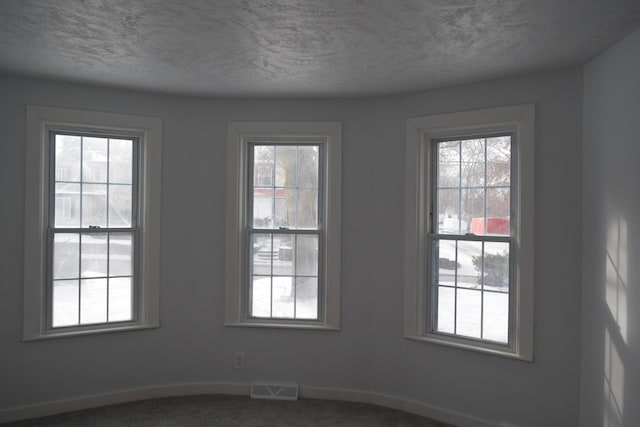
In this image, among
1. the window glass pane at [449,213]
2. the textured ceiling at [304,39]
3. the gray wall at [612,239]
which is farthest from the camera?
the window glass pane at [449,213]

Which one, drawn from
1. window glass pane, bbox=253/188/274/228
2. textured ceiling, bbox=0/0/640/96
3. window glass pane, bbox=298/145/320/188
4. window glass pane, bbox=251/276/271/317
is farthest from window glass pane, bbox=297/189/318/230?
textured ceiling, bbox=0/0/640/96

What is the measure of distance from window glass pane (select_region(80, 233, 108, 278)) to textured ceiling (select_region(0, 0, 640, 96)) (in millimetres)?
1280

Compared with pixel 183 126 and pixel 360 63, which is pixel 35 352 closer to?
pixel 183 126

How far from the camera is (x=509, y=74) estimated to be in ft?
11.6

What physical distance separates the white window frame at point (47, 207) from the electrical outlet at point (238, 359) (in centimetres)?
75

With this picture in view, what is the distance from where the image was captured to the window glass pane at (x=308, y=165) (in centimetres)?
442

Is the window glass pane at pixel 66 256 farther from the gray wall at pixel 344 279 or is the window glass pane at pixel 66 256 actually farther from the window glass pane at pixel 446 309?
the window glass pane at pixel 446 309

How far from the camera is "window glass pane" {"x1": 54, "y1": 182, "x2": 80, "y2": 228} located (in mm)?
3982

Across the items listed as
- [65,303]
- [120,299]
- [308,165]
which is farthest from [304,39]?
[65,303]

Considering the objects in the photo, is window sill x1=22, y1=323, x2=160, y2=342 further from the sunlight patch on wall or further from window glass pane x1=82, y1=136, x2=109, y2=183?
the sunlight patch on wall

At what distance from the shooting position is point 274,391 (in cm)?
430

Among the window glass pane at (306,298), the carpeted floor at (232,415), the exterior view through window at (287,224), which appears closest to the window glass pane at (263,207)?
the exterior view through window at (287,224)

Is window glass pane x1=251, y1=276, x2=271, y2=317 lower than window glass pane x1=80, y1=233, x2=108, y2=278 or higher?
lower

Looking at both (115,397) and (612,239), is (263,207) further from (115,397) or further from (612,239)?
(612,239)
